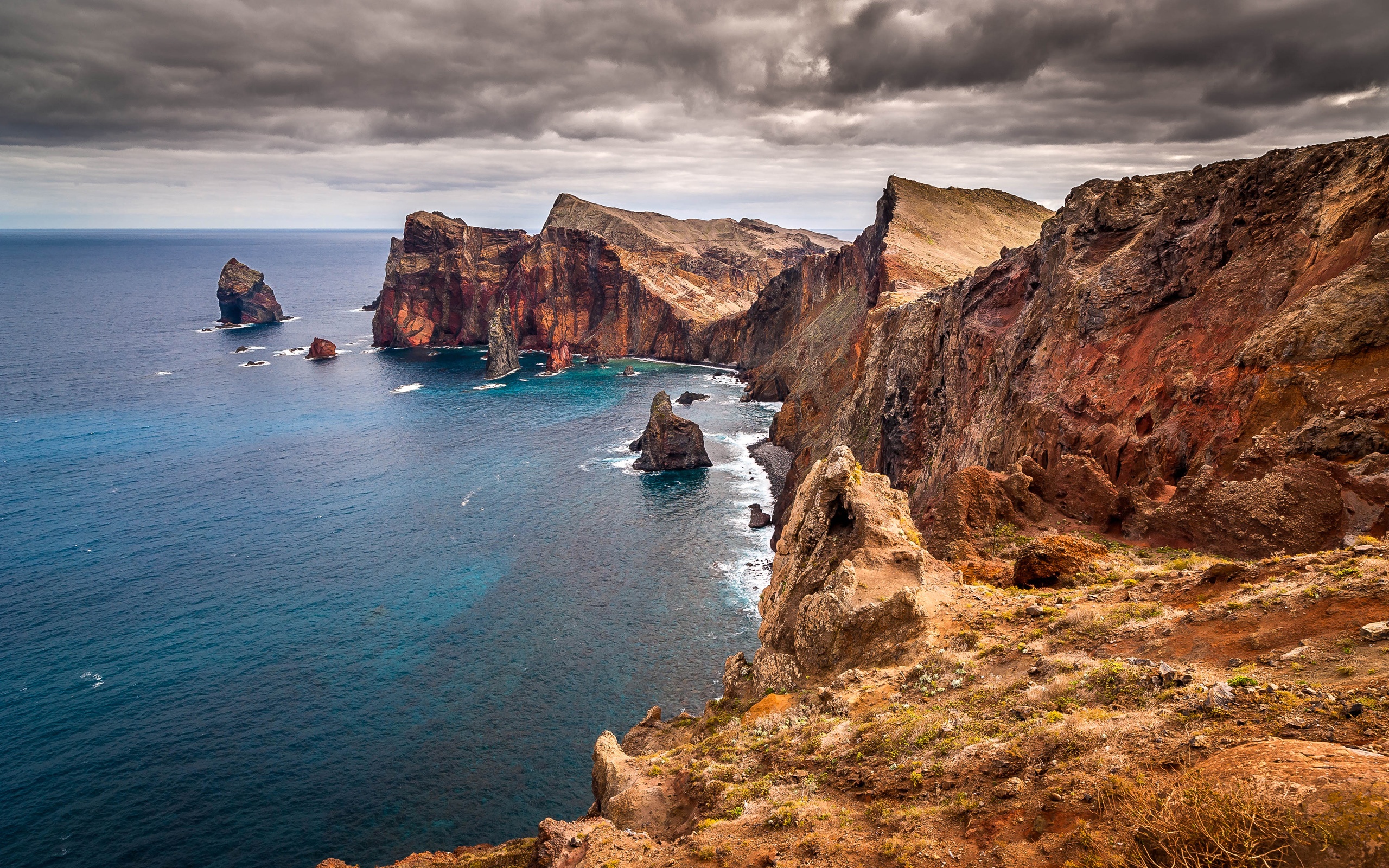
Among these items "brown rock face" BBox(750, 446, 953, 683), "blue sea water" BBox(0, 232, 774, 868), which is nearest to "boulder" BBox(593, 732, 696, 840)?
"brown rock face" BBox(750, 446, 953, 683)

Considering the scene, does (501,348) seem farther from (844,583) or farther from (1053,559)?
(1053,559)

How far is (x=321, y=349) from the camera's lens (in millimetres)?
187625

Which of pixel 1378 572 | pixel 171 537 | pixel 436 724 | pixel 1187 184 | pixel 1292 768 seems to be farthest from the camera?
pixel 171 537

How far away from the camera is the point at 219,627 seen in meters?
63.0

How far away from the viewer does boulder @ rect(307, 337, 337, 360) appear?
186 metres

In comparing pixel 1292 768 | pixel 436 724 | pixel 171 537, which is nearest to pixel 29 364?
pixel 171 537

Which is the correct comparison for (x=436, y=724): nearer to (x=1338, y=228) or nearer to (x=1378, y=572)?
(x=1378, y=572)

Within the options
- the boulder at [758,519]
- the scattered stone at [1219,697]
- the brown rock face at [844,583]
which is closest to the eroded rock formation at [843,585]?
the brown rock face at [844,583]

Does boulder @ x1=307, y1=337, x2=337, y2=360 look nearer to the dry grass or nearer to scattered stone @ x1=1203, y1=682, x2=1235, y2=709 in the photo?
scattered stone @ x1=1203, y1=682, x2=1235, y2=709

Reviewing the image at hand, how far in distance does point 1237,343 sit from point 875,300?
79414 mm

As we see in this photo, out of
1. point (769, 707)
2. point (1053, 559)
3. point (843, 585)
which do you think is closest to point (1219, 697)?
point (843, 585)

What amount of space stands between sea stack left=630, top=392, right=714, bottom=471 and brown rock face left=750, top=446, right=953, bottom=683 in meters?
71.9

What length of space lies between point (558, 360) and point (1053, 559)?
16983cm

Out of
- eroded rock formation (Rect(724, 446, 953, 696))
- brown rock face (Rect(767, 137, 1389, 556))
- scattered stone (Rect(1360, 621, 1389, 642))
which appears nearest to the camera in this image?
scattered stone (Rect(1360, 621, 1389, 642))
